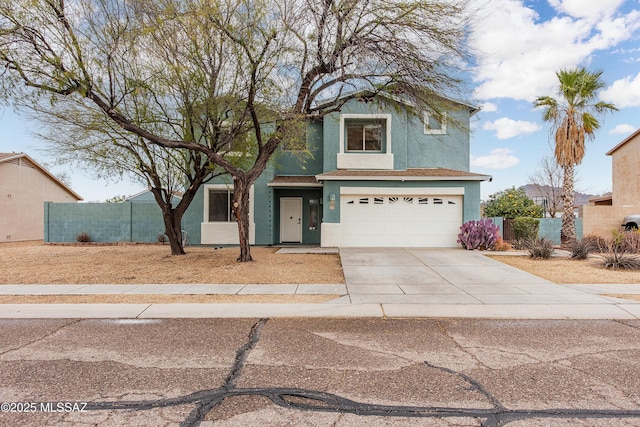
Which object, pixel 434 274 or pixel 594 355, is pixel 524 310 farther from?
pixel 434 274

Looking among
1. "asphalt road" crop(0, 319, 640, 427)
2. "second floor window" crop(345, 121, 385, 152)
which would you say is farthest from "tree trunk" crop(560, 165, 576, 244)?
"asphalt road" crop(0, 319, 640, 427)

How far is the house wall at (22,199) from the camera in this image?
24.4 meters

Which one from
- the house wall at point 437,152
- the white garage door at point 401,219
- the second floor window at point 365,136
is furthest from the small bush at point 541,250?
the second floor window at point 365,136

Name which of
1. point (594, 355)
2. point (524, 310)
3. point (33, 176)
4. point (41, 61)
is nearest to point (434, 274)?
point (524, 310)

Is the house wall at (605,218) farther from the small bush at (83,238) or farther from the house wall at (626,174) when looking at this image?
the small bush at (83,238)

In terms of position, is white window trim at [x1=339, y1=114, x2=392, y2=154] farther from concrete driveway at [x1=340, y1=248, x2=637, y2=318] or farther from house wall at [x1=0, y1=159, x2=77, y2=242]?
house wall at [x1=0, y1=159, x2=77, y2=242]

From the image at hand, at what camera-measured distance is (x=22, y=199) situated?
85.3ft

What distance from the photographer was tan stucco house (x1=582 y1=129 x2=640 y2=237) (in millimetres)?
19594

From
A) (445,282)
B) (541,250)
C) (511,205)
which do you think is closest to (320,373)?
(445,282)

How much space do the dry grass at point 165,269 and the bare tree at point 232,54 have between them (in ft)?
4.70

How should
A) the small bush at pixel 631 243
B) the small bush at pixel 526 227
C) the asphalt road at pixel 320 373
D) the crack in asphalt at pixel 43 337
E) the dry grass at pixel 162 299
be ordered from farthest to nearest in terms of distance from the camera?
the small bush at pixel 526 227
the small bush at pixel 631 243
the dry grass at pixel 162 299
the crack in asphalt at pixel 43 337
the asphalt road at pixel 320 373

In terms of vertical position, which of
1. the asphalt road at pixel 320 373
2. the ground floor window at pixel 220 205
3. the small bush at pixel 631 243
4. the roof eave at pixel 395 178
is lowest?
the asphalt road at pixel 320 373

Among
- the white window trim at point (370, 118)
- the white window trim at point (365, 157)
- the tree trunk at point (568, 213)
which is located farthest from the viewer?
the tree trunk at point (568, 213)

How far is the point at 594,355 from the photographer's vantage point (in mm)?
4590
